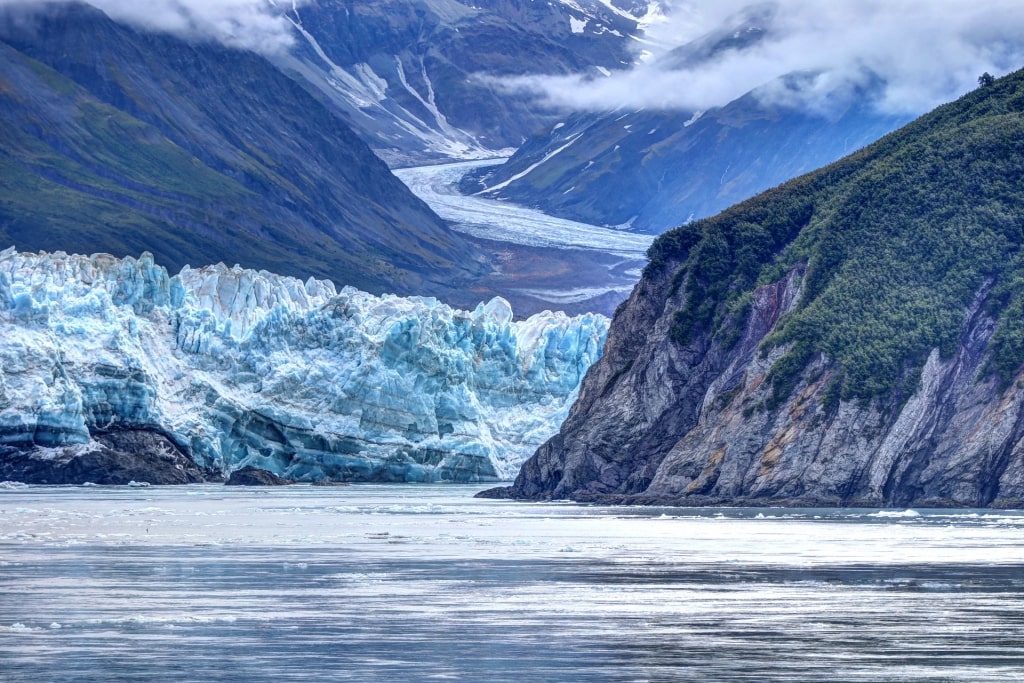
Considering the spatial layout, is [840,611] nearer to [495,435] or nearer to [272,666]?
[272,666]

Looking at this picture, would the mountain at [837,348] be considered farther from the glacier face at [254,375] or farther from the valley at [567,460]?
the glacier face at [254,375]

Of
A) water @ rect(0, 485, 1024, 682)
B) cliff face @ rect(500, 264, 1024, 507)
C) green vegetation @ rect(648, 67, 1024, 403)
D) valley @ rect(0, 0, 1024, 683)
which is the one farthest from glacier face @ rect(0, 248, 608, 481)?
water @ rect(0, 485, 1024, 682)

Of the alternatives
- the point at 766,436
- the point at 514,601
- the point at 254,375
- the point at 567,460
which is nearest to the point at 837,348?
the point at 766,436

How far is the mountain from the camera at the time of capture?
81000 mm

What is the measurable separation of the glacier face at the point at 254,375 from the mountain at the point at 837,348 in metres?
21.2

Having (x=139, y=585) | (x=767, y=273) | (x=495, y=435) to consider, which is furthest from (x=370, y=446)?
(x=139, y=585)

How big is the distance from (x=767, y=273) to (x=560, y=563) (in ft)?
180

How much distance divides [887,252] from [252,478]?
144ft

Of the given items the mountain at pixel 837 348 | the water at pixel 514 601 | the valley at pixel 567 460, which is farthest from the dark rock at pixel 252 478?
the water at pixel 514 601

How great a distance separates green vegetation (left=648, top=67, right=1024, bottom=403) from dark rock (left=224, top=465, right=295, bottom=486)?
95.3 feet

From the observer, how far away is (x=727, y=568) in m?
45.8

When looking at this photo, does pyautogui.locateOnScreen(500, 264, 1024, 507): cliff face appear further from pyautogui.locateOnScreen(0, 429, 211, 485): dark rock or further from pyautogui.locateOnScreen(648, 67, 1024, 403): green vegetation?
pyautogui.locateOnScreen(0, 429, 211, 485): dark rock

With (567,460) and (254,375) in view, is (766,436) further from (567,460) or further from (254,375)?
(254,375)

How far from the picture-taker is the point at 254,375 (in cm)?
11819
